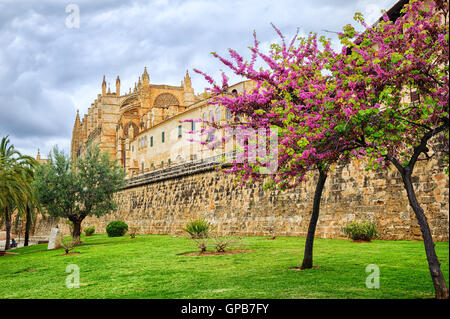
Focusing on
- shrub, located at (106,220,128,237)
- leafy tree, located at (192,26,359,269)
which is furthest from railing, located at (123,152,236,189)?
leafy tree, located at (192,26,359,269)

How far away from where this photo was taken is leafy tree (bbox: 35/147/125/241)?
2781 centimetres

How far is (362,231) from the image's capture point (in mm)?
16719

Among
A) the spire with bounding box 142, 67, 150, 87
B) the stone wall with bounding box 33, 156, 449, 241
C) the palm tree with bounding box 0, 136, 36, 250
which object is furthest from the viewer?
the spire with bounding box 142, 67, 150, 87

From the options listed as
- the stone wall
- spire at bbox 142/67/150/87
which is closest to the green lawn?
the stone wall

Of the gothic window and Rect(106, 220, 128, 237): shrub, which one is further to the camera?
the gothic window

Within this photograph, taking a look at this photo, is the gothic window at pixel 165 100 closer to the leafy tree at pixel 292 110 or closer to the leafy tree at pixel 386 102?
the leafy tree at pixel 292 110

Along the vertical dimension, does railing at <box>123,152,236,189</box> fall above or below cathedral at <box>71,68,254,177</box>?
below

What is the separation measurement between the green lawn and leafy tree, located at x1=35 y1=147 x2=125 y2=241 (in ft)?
35.9

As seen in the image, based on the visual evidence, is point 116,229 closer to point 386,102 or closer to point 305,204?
point 305,204

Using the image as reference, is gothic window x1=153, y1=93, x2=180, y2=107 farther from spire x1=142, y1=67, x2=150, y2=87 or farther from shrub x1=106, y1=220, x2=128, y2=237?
shrub x1=106, y1=220, x2=128, y2=237

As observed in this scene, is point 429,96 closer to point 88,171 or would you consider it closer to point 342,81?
point 342,81

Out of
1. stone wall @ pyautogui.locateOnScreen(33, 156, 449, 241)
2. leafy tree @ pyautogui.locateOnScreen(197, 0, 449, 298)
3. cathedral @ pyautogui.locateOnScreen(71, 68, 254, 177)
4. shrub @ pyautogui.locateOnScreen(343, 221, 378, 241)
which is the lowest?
shrub @ pyautogui.locateOnScreen(343, 221, 378, 241)

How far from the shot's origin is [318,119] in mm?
8820

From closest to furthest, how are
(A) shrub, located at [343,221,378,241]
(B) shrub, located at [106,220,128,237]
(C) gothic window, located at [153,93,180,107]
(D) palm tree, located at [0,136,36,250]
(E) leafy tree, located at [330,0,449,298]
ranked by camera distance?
(E) leafy tree, located at [330,0,449,298] → (A) shrub, located at [343,221,378,241] → (D) palm tree, located at [0,136,36,250] → (B) shrub, located at [106,220,128,237] → (C) gothic window, located at [153,93,180,107]
